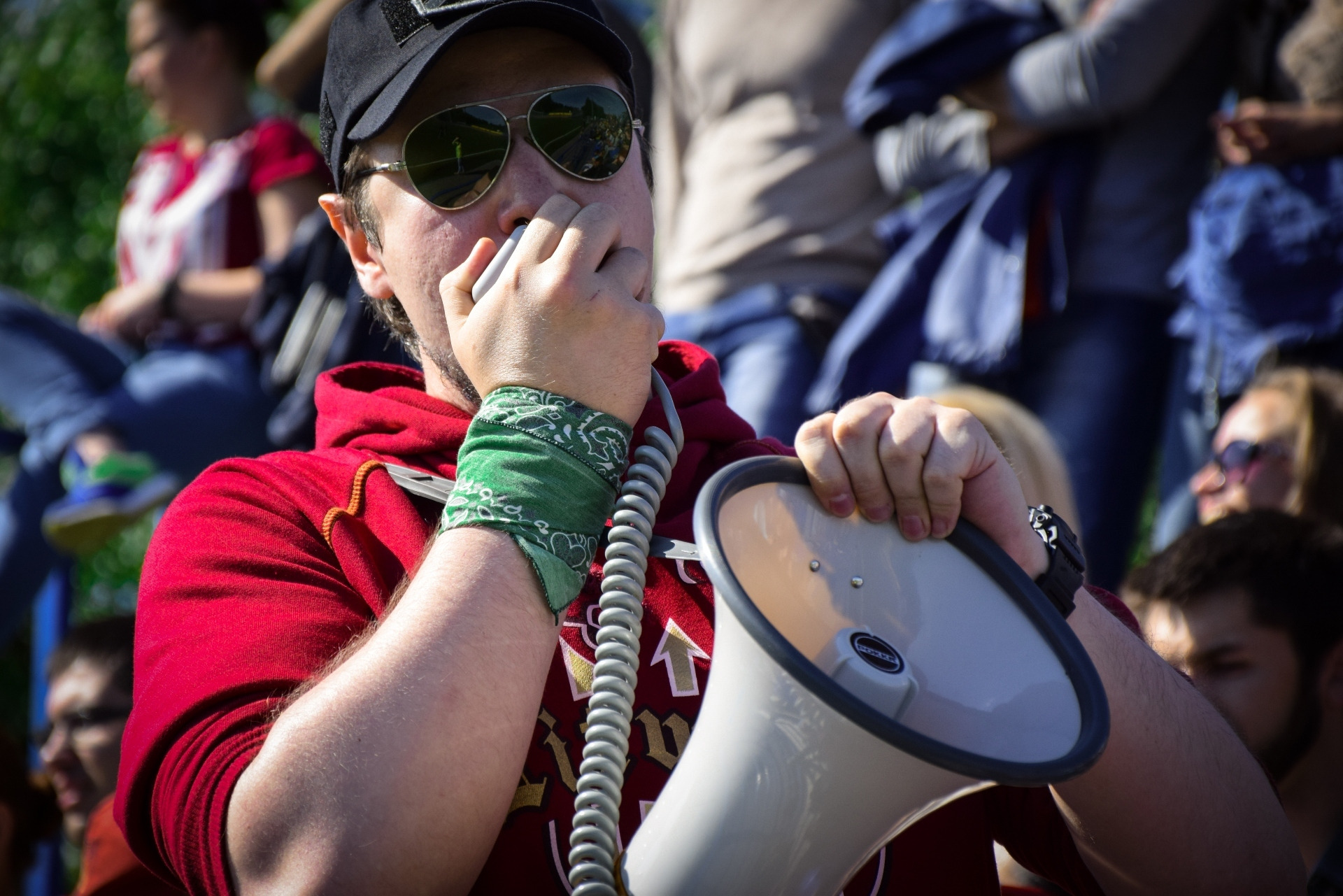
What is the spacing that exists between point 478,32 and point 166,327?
3.14m

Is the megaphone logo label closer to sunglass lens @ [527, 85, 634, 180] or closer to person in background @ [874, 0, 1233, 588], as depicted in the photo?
sunglass lens @ [527, 85, 634, 180]

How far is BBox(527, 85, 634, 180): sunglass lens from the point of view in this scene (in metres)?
1.99

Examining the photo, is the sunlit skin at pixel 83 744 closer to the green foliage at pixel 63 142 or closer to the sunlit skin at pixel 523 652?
the sunlit skin at pixel 523 652

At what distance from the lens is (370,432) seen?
2049 millimetres

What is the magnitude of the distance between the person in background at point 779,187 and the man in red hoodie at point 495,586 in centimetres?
213

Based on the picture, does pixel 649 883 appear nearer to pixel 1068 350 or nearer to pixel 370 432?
pixel 370 432

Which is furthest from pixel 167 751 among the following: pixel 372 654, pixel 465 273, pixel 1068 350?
pixel 1068 350

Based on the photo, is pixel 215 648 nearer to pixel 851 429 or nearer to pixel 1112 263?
pixel 851 429

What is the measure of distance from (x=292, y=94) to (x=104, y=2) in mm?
6896

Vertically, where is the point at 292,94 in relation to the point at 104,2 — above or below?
above

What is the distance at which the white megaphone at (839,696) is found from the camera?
1.43 metres

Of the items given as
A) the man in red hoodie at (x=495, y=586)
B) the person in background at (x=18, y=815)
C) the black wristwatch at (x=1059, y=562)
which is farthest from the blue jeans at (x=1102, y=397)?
the person in background at (x=18, y=815)

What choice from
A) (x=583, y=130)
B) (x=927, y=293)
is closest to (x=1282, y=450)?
(x=927, y=293)

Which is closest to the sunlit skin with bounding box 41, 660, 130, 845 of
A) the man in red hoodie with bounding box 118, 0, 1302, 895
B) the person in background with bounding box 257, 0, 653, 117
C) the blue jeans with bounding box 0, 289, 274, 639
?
the blue jeans with bounding box 0, 289, 274, 639
